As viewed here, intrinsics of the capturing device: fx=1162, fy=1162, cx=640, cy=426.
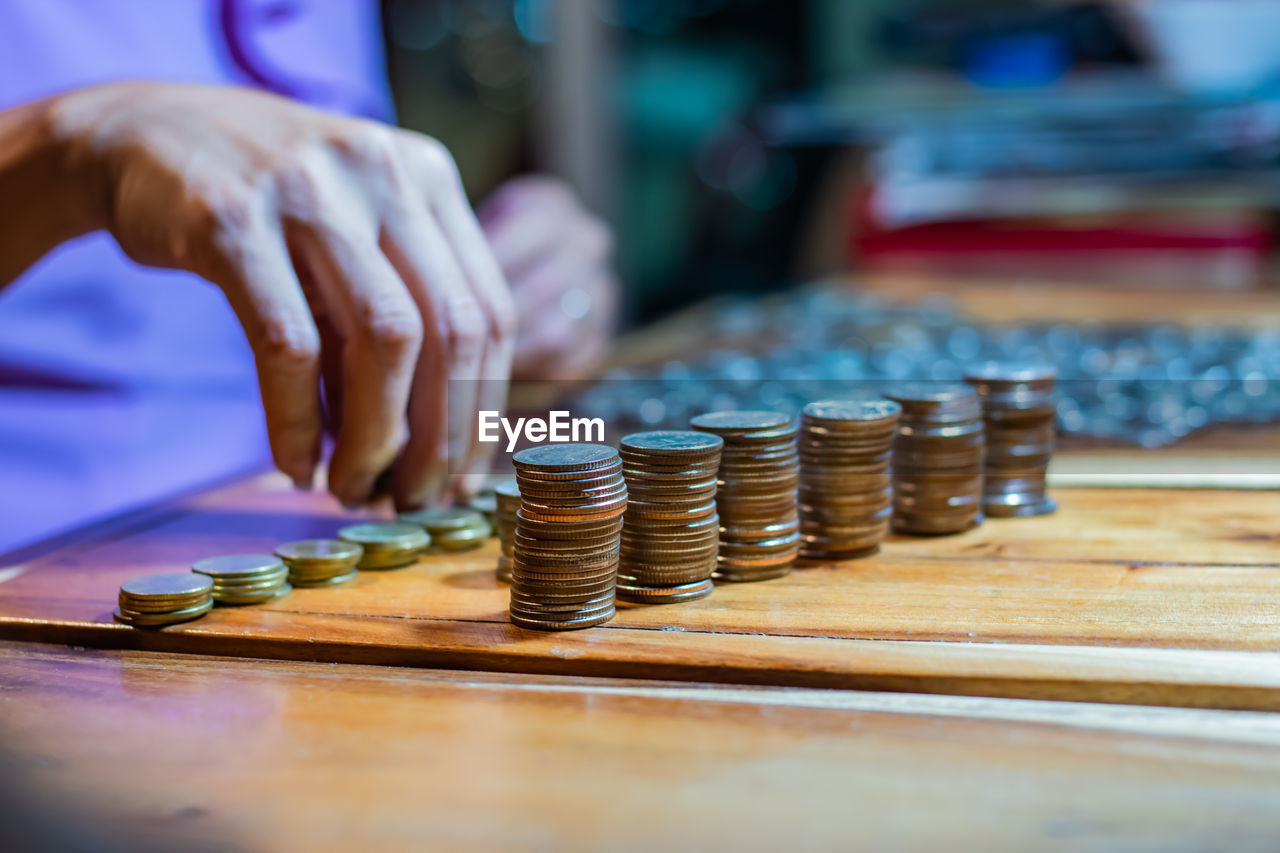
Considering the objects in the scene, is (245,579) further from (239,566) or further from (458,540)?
(458,540)

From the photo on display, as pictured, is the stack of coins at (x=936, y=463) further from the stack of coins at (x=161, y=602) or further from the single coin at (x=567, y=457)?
the stack of coins at (x=161, y=602)

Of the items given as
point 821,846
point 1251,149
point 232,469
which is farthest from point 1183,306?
point 821,846

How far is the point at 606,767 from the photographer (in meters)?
0.64

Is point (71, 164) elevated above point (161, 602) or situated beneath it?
elevated above

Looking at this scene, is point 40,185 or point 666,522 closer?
point 666,522

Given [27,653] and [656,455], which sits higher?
[656,455]

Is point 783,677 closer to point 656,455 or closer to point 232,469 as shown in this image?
point 656,455

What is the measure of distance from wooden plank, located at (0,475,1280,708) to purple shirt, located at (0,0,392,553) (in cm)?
53

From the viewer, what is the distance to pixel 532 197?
2.29 meters

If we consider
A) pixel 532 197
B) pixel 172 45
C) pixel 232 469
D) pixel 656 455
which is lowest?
pixel 232 469

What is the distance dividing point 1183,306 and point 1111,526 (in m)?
1.94

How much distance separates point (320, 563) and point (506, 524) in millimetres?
158

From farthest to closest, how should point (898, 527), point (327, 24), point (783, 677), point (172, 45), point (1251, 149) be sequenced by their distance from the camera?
point (1251, 149) → point (327, 24) → point (172, 45) → point (898, 527) → point (783, 677)

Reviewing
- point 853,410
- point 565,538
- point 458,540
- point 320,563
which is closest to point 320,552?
point 320,563
